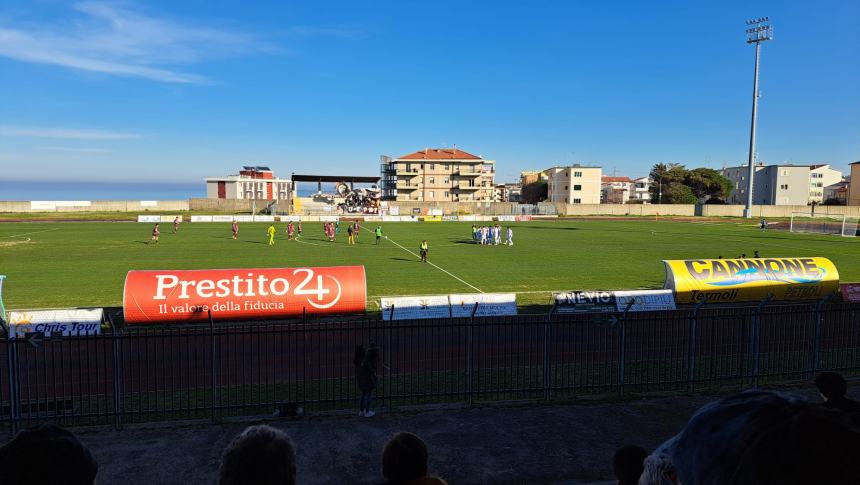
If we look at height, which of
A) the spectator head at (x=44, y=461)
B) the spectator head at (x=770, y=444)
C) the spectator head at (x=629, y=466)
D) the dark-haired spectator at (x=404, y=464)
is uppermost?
the spectator head at (x=770, y=444)

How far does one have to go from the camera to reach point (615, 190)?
507 feet

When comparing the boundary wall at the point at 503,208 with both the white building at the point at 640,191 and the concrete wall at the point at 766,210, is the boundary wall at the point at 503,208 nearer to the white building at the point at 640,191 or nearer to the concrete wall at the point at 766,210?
the concrete wall at the point at 766,210

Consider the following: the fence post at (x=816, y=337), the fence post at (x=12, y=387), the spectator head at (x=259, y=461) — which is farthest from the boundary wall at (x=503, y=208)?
the spectator head at (x=259, y=461)

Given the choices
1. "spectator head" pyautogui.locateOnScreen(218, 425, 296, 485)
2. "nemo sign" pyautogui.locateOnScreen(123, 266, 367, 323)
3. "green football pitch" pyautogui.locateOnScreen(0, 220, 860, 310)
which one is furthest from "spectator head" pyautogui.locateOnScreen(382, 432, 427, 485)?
"green football pitch" pyautogui.locateOnScreen(0, 220, 860, 310)

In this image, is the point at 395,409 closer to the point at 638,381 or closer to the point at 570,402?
the point at 570,402

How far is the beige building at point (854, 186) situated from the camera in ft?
350

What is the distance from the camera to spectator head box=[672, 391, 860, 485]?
1.21m

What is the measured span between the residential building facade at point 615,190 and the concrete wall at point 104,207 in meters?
99.4

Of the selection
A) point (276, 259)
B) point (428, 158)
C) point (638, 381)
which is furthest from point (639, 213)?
point (638, 381)

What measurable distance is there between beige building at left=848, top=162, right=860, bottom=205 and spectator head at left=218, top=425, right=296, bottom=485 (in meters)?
132

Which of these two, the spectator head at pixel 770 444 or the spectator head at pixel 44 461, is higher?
the spectator head at pixel 770 444

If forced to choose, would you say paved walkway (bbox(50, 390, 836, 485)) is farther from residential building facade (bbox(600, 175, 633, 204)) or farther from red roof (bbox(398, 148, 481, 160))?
residential building facade (bbox(600, 175, 633, 204))

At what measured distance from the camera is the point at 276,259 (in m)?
33.1

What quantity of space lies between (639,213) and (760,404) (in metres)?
99.7
